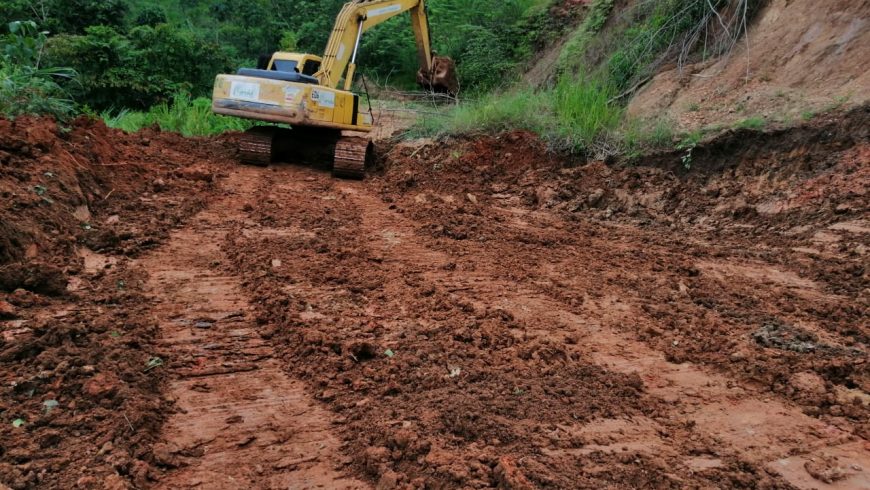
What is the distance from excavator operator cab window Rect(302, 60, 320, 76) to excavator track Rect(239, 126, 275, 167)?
134 centimetres

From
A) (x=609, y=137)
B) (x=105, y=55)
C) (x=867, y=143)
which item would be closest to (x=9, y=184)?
(x=609, y=137)

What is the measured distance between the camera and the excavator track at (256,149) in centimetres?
888

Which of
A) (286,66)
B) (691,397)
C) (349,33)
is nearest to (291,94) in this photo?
(286,66)

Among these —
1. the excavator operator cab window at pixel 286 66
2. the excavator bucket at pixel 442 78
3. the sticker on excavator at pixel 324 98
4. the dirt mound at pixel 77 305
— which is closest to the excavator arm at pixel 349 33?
the excavator operator cab window at pixel 286 66

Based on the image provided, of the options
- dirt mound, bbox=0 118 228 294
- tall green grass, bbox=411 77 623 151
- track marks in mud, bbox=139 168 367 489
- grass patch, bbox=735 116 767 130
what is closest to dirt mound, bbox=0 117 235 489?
dirt mound, bbox=0 118 228 294

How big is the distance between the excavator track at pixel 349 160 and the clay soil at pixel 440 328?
4.99 ft

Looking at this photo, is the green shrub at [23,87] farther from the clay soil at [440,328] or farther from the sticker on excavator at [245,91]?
the sticker on excavator at [245,91]

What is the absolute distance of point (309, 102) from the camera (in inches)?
320

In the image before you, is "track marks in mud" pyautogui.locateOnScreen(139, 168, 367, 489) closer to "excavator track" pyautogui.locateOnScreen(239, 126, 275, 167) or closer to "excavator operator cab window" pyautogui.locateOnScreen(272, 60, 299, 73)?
"excavator track" pyautogui.locateOnScreen(239, 126, 275, 167)

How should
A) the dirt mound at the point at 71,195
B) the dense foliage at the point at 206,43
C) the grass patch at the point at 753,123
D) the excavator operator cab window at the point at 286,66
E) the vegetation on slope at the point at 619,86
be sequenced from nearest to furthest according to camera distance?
the dirt mound at the point at 71,195 < the grass patch at the point at 753,123 < the vegetation on slope at the point at 619,86 < the excavator operator cab window at the point at 286,66 < the dense foliage at the point at 206,43

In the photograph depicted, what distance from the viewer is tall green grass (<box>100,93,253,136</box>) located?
11578 mm

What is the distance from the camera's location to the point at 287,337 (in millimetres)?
3623

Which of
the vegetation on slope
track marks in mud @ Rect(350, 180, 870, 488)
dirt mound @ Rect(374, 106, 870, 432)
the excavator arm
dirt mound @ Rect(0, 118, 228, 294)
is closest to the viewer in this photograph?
track marks in mud @ Rect(350, 180, 870, 488)

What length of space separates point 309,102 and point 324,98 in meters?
0.26
